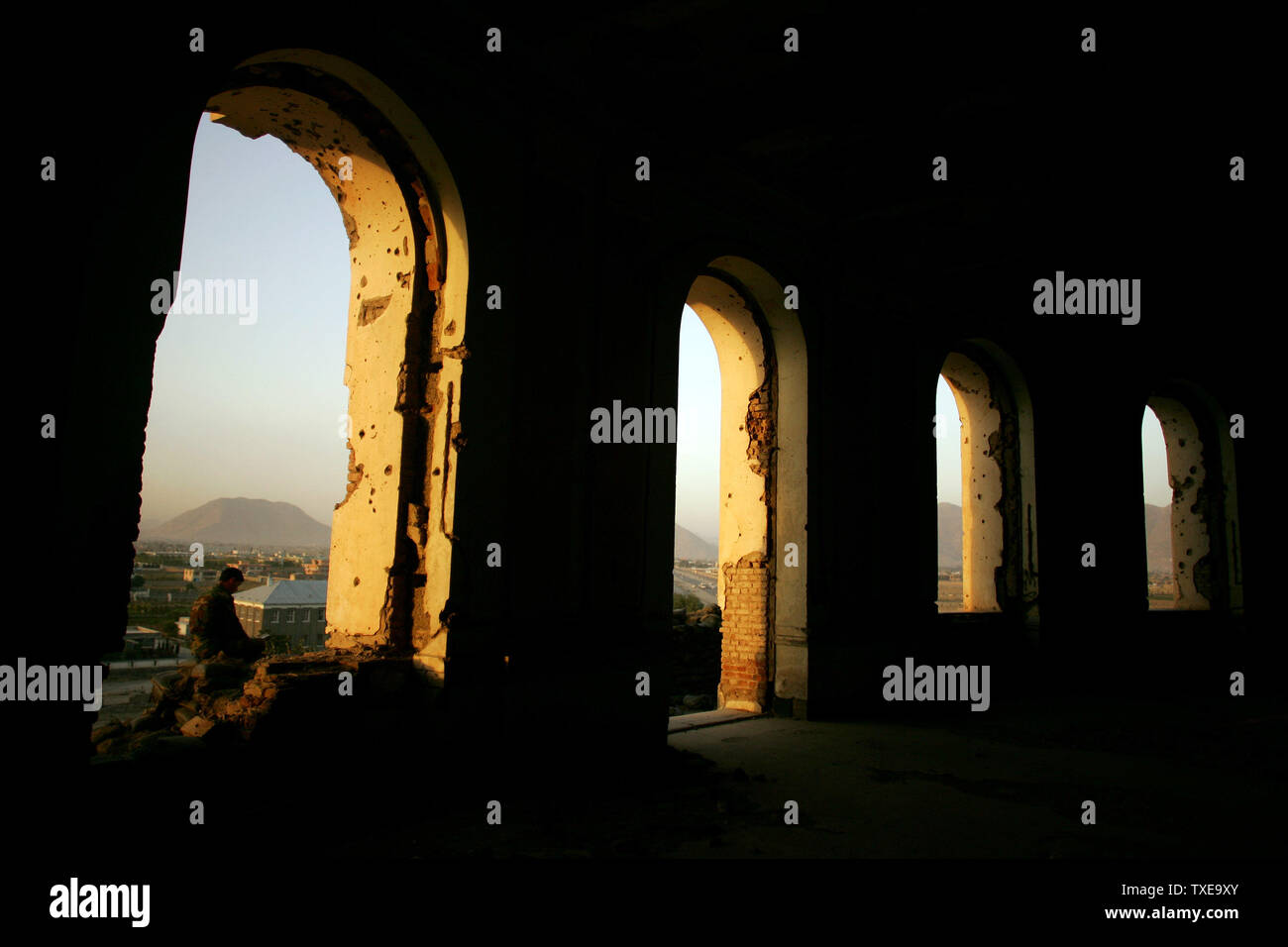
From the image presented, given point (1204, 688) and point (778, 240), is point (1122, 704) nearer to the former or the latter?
point (1204, 688)

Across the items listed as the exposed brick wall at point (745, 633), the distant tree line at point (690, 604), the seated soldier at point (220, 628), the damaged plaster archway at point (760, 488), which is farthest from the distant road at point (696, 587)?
the seated soldier at point (220, 628)

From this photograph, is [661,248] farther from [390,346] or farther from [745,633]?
[745,633]

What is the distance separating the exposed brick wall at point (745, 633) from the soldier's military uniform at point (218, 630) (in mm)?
3831

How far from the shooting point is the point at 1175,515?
1134 cm

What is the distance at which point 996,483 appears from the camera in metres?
9.59

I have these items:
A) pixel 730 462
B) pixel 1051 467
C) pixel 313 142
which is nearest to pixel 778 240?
pixel 730 462

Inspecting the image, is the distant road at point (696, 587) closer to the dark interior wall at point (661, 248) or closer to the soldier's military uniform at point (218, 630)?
the dark interior wall at point (661, 248)

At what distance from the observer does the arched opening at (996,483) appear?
9273 millimetres

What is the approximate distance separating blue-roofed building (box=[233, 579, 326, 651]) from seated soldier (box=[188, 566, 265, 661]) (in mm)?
822

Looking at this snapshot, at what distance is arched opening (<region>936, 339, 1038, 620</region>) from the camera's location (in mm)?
9273

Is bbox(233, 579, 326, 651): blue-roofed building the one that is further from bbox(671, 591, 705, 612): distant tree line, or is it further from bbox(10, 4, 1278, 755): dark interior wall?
bbox(671, 591, 705, 612): distant tree line

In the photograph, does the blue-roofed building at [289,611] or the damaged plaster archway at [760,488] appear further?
the damaged plaster archway at [760,488]

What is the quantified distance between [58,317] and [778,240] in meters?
5.43

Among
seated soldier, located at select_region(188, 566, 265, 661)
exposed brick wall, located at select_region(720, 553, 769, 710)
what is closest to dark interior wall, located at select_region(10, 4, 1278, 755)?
exposed brick wall, located at select_region(720, 553, 769, 710)
